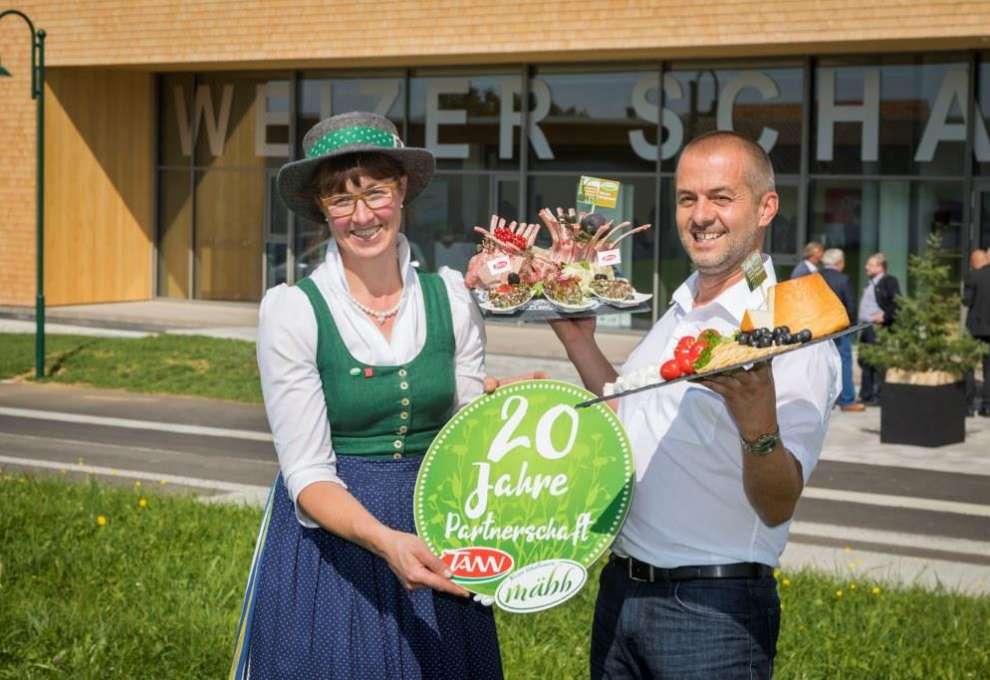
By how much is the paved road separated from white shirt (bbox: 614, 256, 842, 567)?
209 inches

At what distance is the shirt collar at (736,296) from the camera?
3.22m

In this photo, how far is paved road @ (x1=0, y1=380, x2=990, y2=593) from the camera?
9.84 m

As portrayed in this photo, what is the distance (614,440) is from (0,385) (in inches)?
643

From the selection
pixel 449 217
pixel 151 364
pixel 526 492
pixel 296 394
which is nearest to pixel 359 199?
pixel 296 394

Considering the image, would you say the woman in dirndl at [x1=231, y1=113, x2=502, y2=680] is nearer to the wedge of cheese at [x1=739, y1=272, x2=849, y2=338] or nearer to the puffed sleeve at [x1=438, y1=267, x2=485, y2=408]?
the puffed sleeve at [x1=438, y1=267, x2=485, y2=408]

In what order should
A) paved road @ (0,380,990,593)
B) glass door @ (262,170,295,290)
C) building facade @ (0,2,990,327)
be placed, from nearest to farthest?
1. paved road @ (0,380,990,593)
2. building facade @ (0,2,990,327)
3. glass door @ (262,170,295,290)

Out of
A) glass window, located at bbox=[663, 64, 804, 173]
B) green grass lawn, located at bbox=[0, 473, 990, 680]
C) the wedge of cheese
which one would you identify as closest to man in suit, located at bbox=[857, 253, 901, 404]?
glass window, located at bbox=[663, 64, 804, 173]

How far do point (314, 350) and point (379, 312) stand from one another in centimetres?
20

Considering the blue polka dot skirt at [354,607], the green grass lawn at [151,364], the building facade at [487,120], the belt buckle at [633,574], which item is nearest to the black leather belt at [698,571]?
the belt buckle at [633,574]

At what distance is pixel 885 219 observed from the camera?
2316 cm

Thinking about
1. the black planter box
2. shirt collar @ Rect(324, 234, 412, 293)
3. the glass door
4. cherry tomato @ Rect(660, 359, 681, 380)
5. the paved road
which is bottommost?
the paved road

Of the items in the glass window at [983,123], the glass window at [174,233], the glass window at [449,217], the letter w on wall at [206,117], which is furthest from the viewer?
the glass window at [174,233]

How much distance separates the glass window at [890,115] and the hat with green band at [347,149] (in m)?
20.0

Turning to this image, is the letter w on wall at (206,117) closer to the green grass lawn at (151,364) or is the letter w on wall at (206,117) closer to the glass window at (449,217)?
the glass window at (449,217)
